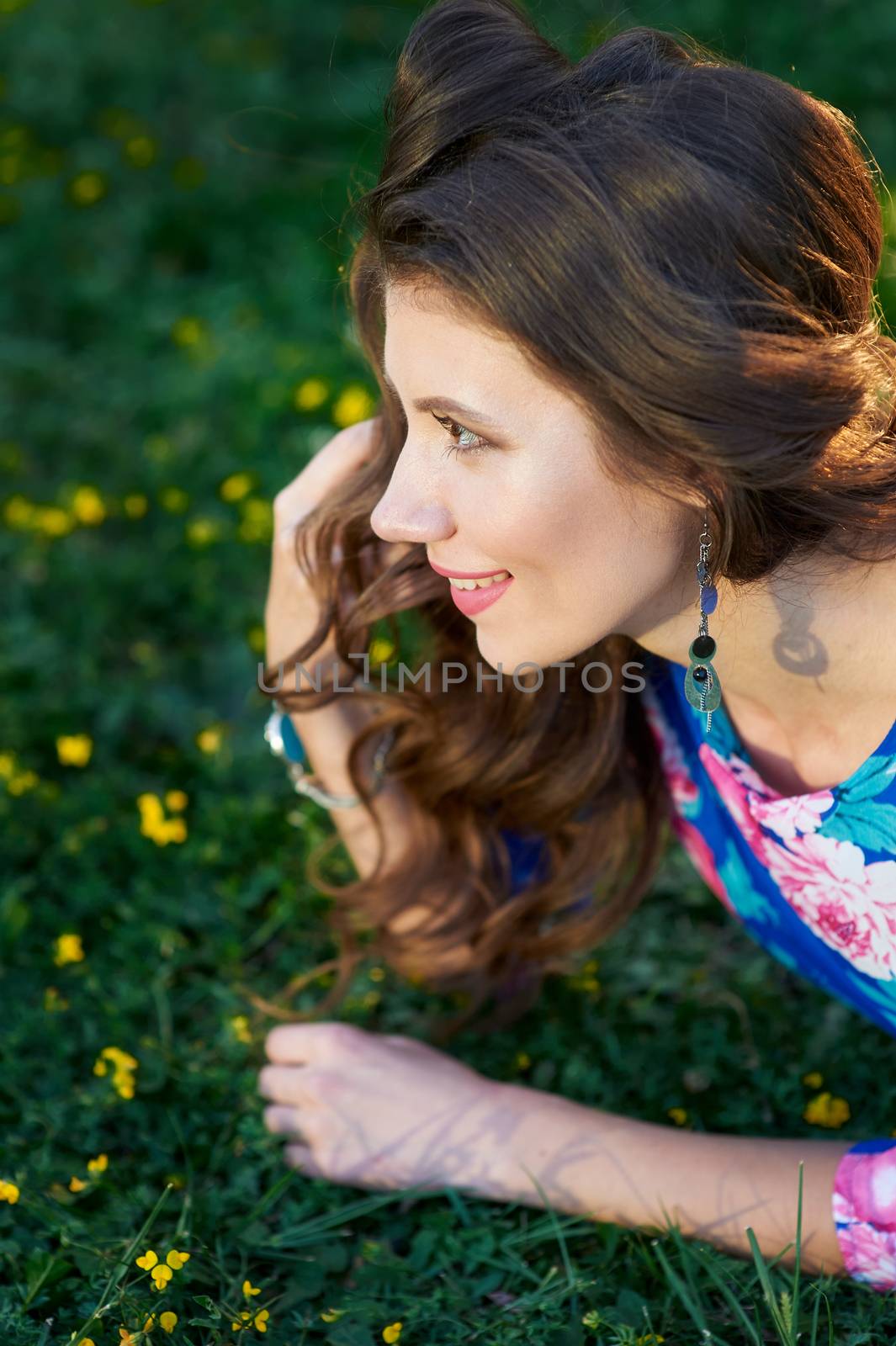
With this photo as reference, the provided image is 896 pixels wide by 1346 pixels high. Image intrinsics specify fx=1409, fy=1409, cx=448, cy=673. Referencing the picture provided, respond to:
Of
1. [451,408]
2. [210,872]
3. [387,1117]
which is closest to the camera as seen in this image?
[451,408]

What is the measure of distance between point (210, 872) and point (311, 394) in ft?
4.30

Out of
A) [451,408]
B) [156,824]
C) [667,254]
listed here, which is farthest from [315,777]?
[667,254]

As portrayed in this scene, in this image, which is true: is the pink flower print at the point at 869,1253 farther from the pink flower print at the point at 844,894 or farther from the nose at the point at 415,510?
the nose at the point at 415,510

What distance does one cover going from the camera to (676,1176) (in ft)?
6.39

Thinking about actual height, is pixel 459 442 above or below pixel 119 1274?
above

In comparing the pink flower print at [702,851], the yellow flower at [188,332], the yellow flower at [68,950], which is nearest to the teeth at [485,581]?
the pink flower print at [702,851]

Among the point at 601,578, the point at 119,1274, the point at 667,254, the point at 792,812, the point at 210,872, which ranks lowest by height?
the point at 210,872

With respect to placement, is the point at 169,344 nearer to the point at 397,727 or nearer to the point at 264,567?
the point at 264,567

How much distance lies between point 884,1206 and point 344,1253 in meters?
0.76

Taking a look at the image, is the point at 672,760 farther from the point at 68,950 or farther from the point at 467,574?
the point at 68,950

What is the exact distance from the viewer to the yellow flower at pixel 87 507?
3.08 metres

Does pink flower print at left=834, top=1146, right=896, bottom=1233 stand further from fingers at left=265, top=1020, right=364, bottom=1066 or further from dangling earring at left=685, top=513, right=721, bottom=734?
fingers at left=265, top=1020, right=364, bottom=1066

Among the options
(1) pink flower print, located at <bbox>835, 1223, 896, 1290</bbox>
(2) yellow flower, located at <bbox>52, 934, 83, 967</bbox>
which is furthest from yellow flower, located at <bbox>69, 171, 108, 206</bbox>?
(1) pink flower print, located at <bbox>835, 1223, 896, 1290</bbox>

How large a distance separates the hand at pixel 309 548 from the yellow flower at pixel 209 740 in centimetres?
44
